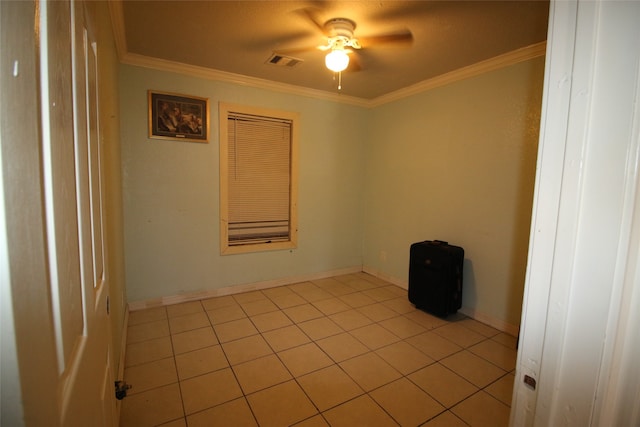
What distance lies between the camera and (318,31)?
2.22 meters

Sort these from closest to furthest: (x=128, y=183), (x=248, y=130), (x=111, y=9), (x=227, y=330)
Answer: (x=111, y=9) → (x=227, y=330) → (x=128, y=183) → (x=248, y=130)

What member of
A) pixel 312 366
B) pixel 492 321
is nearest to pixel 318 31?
pixel 312 366

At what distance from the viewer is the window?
3.29 metres

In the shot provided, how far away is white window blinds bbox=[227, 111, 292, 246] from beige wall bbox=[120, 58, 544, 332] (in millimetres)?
196

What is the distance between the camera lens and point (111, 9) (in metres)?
1.88

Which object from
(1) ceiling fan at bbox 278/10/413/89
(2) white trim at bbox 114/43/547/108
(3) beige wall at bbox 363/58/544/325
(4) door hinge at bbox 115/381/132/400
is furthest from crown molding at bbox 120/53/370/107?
(4) door hinge at bbox 115/381/132/400

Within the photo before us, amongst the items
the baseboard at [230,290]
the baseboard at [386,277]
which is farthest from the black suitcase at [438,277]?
the baseboard at [230,290]

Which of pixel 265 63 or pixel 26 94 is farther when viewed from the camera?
pixel 265 63

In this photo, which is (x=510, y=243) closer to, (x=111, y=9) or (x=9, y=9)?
(x=9, y=9)

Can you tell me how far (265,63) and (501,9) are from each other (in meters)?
2.01

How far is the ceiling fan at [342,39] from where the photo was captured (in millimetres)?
2072

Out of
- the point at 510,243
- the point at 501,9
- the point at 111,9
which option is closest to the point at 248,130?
the point at 111,9

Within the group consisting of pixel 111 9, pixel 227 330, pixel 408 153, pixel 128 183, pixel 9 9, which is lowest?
pixel 227 330

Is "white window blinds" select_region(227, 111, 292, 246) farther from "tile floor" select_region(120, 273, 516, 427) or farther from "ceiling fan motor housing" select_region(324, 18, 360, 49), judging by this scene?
"ceiling fan motor housing" select_region(324, 18, 360, 49)
